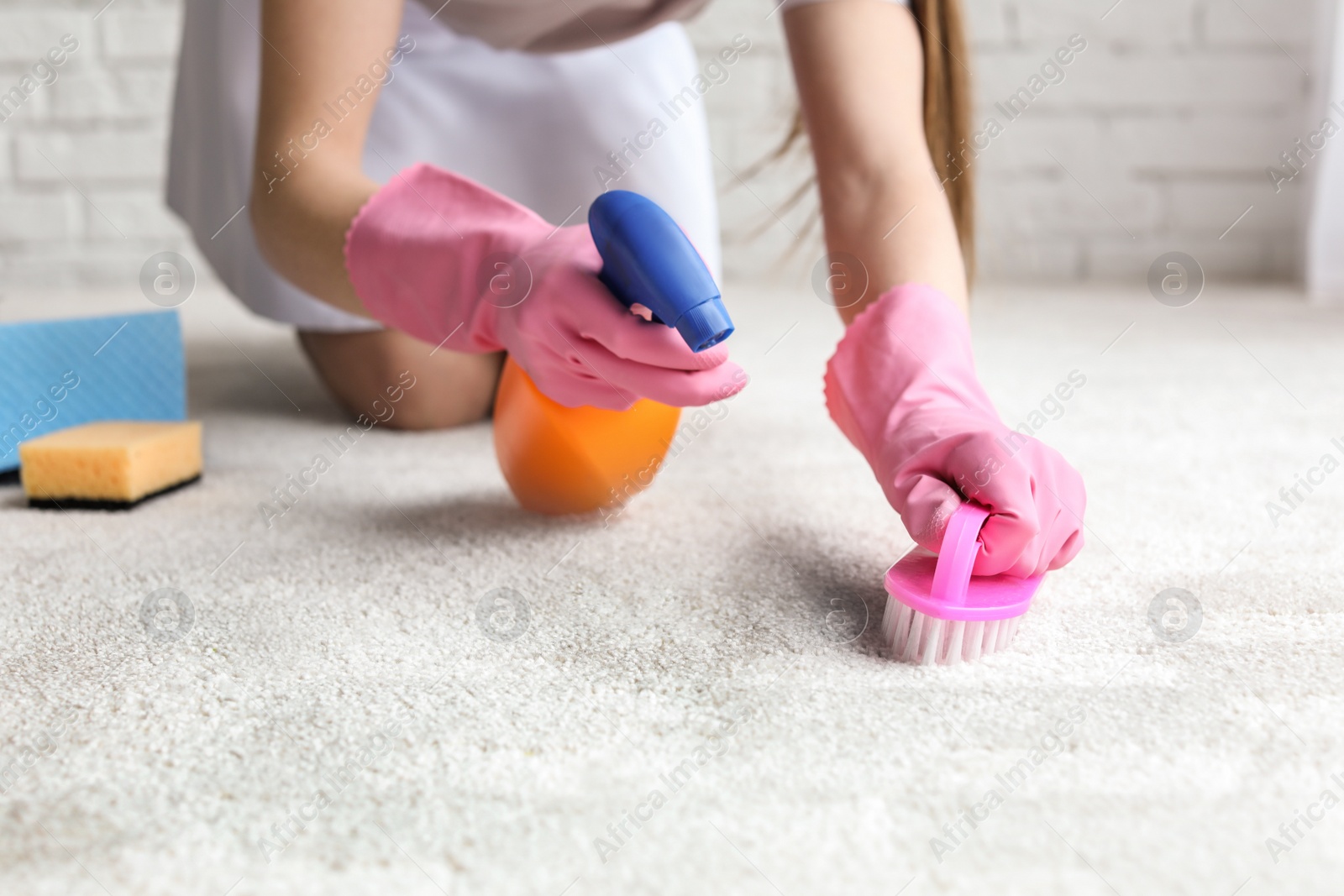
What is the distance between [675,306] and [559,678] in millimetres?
188

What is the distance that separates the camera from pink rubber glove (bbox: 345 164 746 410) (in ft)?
1.80

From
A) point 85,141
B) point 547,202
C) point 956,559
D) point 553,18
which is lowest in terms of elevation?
point 85,141

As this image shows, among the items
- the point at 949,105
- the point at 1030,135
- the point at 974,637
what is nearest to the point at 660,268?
the point at 974,637

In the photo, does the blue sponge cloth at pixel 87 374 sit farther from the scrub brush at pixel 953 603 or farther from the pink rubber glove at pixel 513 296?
the scrub brush at pixel 953 603

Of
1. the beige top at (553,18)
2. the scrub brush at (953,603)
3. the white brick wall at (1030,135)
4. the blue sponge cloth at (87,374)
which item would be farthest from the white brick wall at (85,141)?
the scrub brush at (953,603)

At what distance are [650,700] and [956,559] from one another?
158mm

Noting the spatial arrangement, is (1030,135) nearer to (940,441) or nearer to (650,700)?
(940,441)

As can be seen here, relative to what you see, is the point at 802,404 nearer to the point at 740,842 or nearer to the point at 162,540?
the point at 162,540

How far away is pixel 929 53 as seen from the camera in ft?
2.80

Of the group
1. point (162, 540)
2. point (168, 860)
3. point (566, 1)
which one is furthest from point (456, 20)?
point (168, 860)

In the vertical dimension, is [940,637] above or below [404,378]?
above

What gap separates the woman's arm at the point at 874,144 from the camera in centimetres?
71

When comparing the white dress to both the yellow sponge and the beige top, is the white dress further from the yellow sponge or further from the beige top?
the yellow sponge

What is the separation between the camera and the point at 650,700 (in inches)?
19.6
